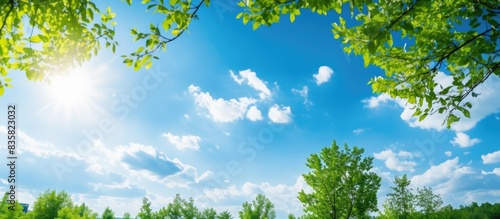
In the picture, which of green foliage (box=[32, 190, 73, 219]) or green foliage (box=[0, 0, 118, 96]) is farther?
green foliage (box=[32, 190, 73, 219])

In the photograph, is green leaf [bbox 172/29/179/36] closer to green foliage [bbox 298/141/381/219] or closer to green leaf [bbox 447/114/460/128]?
green leaf [bbox 447/114/460/128]

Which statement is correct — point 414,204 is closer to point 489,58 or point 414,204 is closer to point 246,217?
point 246,217

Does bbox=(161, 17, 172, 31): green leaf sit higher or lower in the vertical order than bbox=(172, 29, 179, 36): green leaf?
higher

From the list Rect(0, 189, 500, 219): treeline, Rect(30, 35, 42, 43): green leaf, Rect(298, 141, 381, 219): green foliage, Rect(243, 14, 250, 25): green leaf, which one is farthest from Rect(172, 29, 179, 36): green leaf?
Rect(0, 189, 500, 219): treeline

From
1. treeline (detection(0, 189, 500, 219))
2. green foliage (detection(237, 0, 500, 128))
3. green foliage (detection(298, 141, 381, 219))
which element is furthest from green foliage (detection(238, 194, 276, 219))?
green foliage (detection(237, 0, 500, 128))

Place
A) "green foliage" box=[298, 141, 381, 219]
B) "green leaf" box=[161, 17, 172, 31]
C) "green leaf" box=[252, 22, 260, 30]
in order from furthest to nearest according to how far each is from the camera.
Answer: "green foliage" box=[298, 141, 381, 219]
"green leaf" box=[252, 22, 260, 30]
"green leaf" box=[161, 17, 172, 31]

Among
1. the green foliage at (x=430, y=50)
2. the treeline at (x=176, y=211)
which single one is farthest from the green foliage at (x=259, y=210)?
the green foliage at (x=430, y=50)

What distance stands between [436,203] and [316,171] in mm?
28295

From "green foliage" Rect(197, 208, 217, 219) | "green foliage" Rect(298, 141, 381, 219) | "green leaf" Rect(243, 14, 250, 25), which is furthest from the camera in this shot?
"green foliage" Rect(197, 208, 217, 219)

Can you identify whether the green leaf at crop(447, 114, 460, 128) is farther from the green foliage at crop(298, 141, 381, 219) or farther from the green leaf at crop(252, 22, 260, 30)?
the green foliage at crop(298, 141, 381, 219)

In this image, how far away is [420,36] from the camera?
5332 mm

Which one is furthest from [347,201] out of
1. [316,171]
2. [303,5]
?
[303,5]

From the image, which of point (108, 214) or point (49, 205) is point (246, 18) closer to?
point (49, 205)

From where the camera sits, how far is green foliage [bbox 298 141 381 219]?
65.8ft
